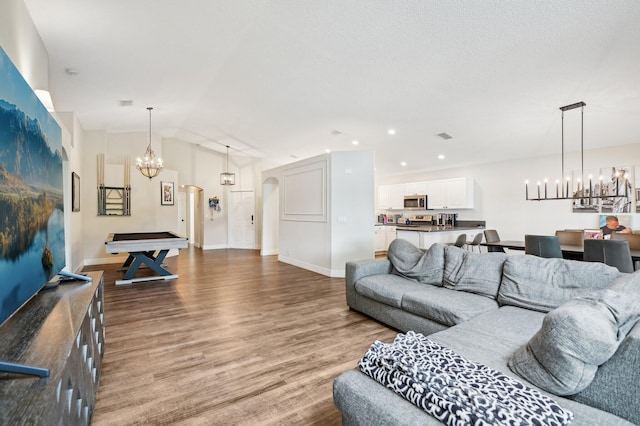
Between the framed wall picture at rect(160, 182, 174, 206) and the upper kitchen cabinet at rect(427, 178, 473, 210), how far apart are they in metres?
7.20

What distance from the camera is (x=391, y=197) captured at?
9.70 m

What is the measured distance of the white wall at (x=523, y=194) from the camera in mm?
5887

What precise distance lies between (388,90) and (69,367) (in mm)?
4708

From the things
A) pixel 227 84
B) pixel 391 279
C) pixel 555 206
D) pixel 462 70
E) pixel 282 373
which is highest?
pixel 227 84

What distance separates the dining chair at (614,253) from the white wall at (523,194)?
2847 millimetres

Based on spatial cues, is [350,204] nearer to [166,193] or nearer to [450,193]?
[450,193]

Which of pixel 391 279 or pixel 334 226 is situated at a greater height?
pixel 334 226

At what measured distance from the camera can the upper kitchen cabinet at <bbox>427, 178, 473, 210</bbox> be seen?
7760 mm

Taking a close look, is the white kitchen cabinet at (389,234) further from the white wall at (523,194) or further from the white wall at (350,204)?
the white wall at (350,204)

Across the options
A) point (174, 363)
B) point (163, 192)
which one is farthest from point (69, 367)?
point (163, 192)

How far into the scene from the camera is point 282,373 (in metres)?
2.37

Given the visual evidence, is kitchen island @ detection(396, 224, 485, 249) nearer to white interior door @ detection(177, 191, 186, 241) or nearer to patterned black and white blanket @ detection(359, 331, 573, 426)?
patterned black and white blanket @ detection(359, 331, 573, 426)

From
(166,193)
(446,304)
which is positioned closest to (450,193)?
(446,304)

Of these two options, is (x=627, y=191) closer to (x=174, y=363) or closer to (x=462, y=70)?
(x=462, y=70)
